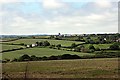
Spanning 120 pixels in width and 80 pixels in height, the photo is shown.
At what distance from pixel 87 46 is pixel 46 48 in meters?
7.89

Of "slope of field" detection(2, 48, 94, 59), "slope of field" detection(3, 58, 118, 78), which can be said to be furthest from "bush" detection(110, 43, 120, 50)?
"slope of field" detection(3, 58, 118, 78)

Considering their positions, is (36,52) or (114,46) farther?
(114,46)

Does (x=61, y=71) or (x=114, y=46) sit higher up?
(x=114, y=46)

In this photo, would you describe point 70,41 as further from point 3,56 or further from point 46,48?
point 3,56

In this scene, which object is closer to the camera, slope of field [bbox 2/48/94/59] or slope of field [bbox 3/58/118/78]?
slope of field [bbox 3/58/118/78]

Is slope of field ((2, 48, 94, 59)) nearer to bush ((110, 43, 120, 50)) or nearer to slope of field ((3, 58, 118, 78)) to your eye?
bush ((110, 43, 120, 50))

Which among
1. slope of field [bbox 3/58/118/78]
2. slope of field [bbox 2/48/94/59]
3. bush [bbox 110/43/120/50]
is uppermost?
bush [bbox 110/43/120/50]

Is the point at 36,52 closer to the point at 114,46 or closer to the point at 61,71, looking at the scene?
the point at 114,46

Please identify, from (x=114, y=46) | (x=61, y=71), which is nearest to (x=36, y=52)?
(x=114, y=46)

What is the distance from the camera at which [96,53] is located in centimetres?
4088

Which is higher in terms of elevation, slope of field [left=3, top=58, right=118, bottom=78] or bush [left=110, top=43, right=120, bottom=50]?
bush [left=110, top=43, right=120, bottom=50]

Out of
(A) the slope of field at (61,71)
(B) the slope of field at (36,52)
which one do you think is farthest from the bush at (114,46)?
(A) the slope of field at (61,71)

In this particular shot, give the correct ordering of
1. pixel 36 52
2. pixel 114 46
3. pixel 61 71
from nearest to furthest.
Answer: pixel 61 71 < pixel 36 52 < pixel 114 46

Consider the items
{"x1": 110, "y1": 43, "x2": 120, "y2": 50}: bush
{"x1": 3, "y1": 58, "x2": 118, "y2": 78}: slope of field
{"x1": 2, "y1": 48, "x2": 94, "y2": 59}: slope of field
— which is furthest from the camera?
{"x1": 110, "y1": 43, "x2": 120, "y2": 50}: bush
